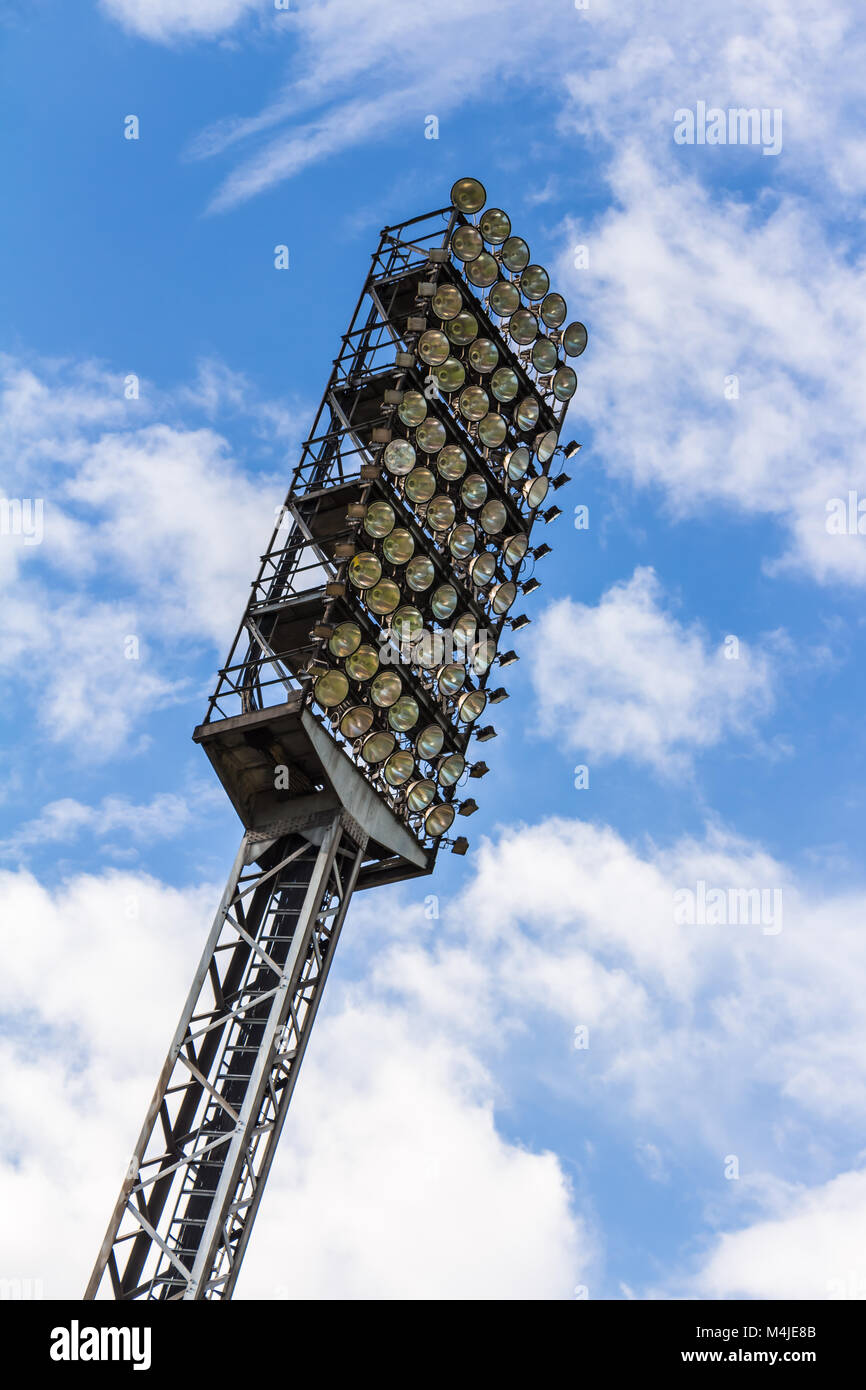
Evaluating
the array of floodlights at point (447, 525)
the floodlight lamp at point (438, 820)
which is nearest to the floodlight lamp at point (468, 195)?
the array of floodlights at point (447, 525)

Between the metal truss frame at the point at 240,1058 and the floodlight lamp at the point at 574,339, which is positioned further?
the floodlight lamp at the point at 574,339

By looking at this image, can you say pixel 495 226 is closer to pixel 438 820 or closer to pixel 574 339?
Result: pixel 574 339

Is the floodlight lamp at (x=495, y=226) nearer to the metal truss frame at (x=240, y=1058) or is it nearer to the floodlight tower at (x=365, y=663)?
the floodlight tower at (x=365, y=663)

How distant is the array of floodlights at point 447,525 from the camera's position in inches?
1564

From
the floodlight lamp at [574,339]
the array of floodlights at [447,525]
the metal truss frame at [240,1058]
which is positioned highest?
the floodlight lamp at [574,339]

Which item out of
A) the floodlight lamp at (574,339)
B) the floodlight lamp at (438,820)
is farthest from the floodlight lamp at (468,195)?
the floodlight lamp at (438,820)

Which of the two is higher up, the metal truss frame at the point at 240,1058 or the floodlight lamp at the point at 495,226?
the floodlight lamp at the point at 495,226

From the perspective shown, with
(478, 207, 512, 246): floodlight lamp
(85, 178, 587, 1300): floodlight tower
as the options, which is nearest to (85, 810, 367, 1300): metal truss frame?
(85, 178, 587, 1300): floodlight tower

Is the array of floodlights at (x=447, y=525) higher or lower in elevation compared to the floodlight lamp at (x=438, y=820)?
higher

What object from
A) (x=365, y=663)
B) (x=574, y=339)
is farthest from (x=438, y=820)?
(x=574, y=339)

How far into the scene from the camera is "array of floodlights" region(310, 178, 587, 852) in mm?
39719

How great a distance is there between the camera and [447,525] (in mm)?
43375

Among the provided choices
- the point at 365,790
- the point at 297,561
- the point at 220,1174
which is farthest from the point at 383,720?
the point at 220,1174
